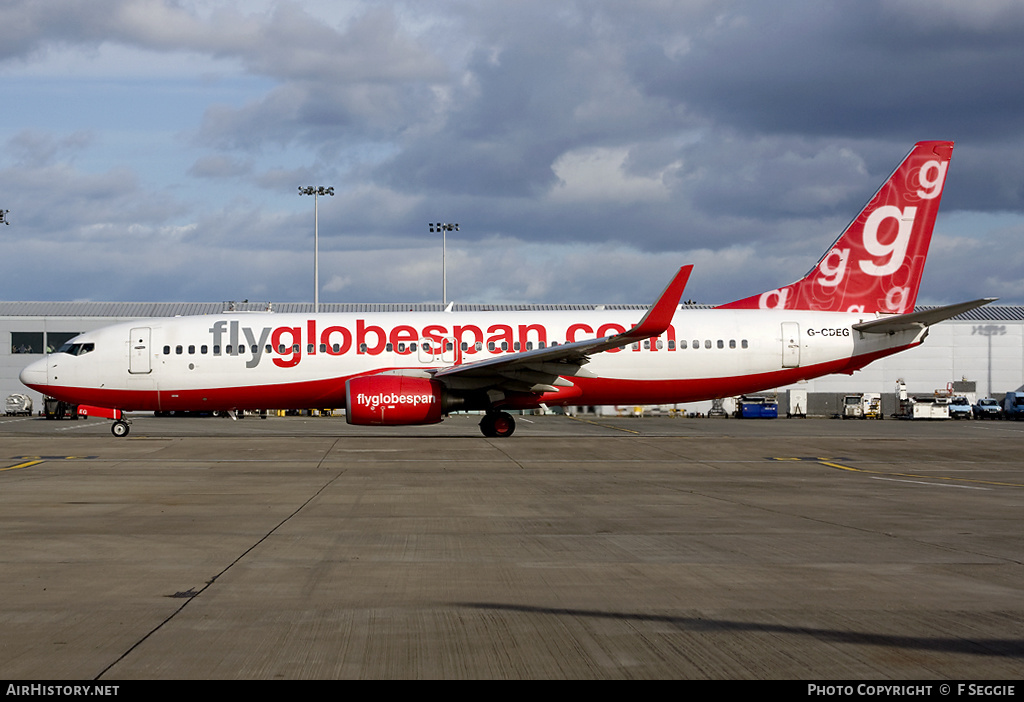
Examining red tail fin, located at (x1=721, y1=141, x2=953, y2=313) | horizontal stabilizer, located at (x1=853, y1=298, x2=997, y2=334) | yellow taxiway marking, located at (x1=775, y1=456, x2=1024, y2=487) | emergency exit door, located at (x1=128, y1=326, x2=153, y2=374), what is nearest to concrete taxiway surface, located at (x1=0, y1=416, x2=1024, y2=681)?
yellow taxiway marking, located at (x1=775, y1=456, x2=1024, y2=487)

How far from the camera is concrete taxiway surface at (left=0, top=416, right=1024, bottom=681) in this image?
5875mm

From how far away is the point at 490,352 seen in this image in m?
30.0

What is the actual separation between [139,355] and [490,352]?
11284 mm

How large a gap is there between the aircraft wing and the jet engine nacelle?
→ 3.20 feet

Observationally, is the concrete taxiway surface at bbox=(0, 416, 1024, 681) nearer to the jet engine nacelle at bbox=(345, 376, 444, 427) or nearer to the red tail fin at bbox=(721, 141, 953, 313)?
the jet engine nacelle at bbox=(345, 376, 444, 427)

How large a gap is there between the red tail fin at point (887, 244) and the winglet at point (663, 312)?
25.7 feet

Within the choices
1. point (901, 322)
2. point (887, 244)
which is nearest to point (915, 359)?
point (887, 244)

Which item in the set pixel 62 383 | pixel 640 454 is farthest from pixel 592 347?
pixel 62 383

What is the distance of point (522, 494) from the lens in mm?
15172

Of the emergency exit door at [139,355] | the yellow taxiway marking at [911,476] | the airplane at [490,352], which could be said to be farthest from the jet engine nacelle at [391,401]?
the yellow taxiway marking at [911,476]

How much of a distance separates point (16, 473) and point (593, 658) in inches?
625

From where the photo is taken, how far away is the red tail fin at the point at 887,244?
31.7 m

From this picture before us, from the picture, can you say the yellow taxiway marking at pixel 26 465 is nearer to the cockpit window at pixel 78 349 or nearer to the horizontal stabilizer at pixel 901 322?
the cockpit window at pixel 78 349

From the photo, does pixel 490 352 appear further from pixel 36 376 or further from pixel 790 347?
pixel 36 376
